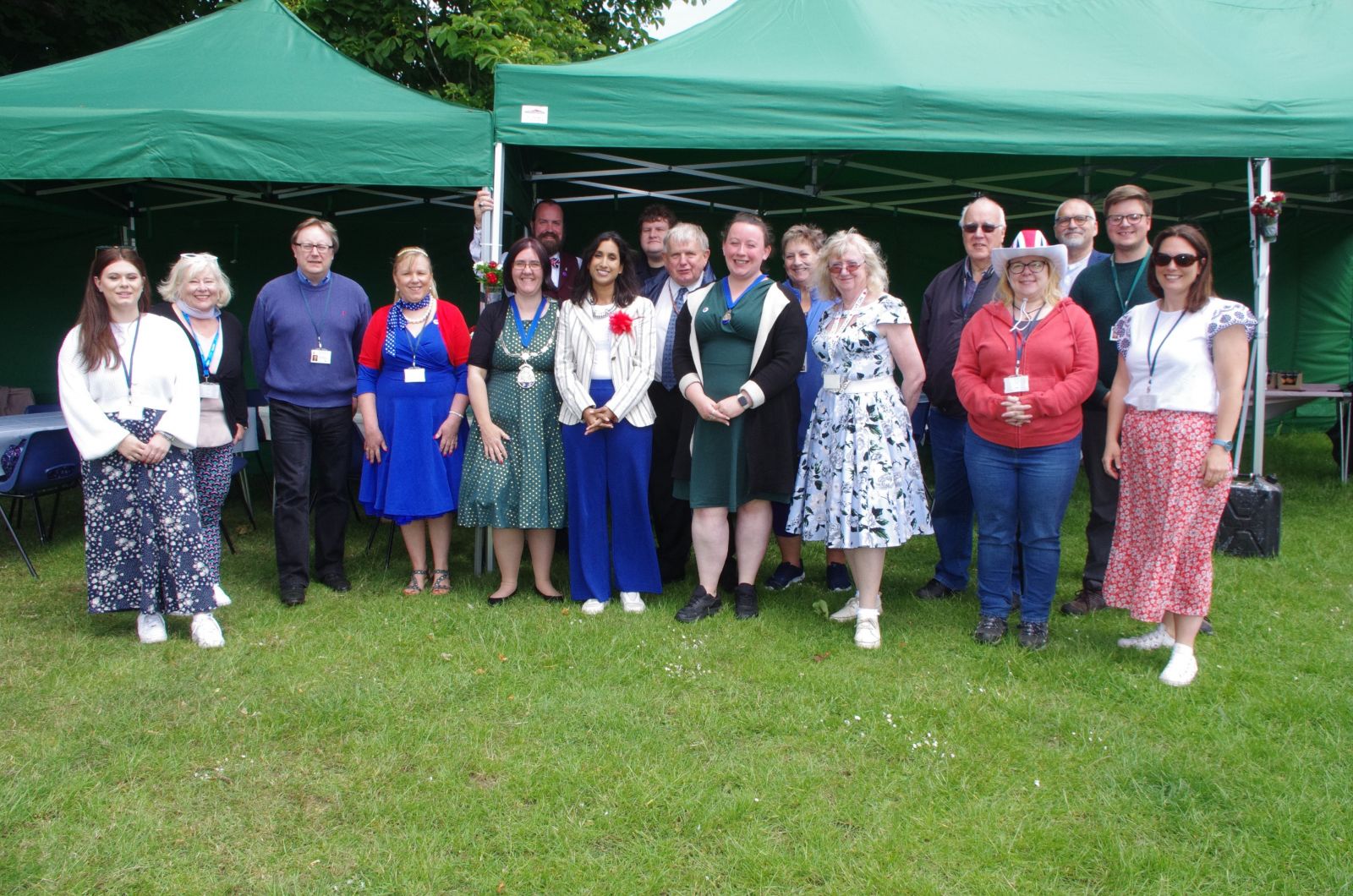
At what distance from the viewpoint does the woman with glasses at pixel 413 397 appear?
14.4 ft

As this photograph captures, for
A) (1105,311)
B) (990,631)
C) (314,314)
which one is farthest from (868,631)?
(314,314)

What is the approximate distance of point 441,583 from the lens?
4.57 m

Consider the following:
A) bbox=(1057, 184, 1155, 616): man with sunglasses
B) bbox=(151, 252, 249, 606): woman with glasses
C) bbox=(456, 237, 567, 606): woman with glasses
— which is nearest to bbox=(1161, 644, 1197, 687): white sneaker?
bbox=(1057, 184, 1155, 616): man with sunglasses

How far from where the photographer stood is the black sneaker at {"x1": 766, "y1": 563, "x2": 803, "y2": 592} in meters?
4.66

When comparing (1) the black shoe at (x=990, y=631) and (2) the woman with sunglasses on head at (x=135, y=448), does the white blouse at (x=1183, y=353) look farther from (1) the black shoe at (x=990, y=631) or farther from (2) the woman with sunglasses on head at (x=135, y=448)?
(2) the woman with sunglasses on head at (x=135, y=448)

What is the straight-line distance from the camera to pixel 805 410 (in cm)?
459

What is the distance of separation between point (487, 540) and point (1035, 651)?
2.63 meters

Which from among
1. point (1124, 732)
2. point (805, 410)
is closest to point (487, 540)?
point (805, 410)

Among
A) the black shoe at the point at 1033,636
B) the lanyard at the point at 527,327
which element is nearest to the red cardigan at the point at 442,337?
the lanyard at the point at 527,327

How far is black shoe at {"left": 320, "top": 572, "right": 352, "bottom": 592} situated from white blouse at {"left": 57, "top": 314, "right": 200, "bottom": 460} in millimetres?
1032

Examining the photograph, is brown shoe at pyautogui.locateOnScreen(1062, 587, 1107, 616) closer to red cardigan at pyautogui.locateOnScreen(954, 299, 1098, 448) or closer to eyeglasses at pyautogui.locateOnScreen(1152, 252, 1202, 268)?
red cardigan at pyautogui.locateOnScreen(954, 299, 1098, 448)

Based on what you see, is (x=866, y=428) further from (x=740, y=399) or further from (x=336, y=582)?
(x=336, y=582)

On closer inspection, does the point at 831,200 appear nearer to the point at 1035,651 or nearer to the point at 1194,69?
the point at 1194,69

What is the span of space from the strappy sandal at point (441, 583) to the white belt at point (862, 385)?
6.59 ft
